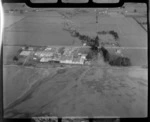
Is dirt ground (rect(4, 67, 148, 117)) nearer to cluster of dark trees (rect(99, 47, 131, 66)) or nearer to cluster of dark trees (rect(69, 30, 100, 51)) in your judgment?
cluster of dark trees (rect(99, 47, 131, 66))

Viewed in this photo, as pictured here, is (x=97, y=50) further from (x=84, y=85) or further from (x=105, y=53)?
(x=84, y=85)

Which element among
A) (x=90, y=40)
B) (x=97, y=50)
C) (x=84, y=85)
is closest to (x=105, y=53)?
(x=97, y=50)

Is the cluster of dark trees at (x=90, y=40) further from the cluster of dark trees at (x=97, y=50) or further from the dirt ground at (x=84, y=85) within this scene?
the dirt ground at (x=84, y=85)

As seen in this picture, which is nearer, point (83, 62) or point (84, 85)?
point (83, 62)

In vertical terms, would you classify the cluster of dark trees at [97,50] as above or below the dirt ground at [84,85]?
above

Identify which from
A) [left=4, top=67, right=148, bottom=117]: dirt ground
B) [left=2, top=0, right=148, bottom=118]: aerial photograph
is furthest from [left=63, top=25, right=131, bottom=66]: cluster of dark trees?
[left=4, top=67, right=148, bottom=117]: dirt ground

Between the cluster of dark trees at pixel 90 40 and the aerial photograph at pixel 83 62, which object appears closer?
the aerial photograph at pixel 83 62

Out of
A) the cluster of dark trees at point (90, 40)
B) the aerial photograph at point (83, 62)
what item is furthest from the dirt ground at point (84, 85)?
the cluster of dark trees at point (90, 40)

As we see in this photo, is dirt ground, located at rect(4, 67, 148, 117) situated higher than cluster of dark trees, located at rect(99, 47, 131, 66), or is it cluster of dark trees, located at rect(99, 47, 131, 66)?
cluster of dark trees, located at rect(99, 47, 131, 66)

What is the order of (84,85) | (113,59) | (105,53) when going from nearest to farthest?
(105,53) < (113,59) < (84,85)
